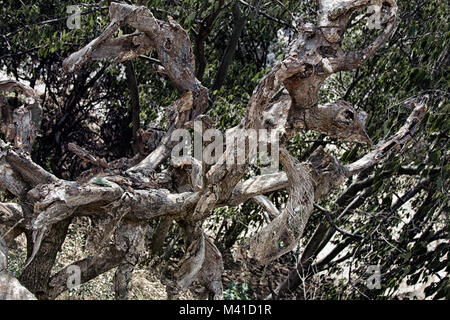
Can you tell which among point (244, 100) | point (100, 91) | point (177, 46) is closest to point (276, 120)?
point (177, 46)

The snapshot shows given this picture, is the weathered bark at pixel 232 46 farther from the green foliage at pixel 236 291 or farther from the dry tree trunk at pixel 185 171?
the dry tree trunk at pixel 185 171

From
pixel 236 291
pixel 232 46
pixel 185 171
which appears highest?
pixel 232 46

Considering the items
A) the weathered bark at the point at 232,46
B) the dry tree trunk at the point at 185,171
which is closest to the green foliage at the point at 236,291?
the weathered bark at the point at 232,46

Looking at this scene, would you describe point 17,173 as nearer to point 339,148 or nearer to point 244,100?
point 244,100

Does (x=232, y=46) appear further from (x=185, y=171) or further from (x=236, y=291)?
(x=185, y=171)

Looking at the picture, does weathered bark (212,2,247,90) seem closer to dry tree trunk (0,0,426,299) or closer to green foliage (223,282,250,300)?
green foliage (223,282,250,300)

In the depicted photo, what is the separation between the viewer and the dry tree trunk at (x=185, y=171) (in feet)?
10.1

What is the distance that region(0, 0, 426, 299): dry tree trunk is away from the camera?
308cm

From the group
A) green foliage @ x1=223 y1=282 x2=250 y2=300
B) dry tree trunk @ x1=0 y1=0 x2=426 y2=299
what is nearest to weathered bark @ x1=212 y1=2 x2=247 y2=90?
green foliage @ x1=223 y1=282 x2=250 y2=300

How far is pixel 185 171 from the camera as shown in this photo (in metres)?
3.68

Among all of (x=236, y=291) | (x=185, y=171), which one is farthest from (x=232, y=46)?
(x=185, y=171)

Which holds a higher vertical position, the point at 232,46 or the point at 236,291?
the point at 232,46

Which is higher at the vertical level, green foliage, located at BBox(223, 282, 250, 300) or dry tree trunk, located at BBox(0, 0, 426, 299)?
dry tree trunk, located at BBox(0, 0, 426, 299)
